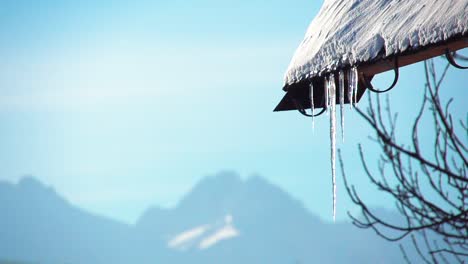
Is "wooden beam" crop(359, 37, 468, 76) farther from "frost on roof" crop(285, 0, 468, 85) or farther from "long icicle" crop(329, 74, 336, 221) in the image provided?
"long icicle" crop(329, 74, 336, 221)

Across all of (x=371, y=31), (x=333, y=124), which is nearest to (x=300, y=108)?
(x=333, y=124)

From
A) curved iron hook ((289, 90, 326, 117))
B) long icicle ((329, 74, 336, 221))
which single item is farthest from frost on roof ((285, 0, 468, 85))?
curved iron hook ((289, 90, 326, 117))

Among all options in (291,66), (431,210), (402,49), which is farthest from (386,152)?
(402,49)

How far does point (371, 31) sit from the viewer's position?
3252 millimetres

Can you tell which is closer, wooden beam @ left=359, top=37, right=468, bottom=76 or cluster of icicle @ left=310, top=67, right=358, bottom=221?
wooden beam @ left=359, top=37, right=468, bottom=76

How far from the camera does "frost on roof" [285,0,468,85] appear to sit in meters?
2.91

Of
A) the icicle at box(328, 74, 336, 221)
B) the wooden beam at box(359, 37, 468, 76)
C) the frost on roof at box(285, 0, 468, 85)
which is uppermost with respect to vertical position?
the frost on roof at box(285, 0, 468, 85)

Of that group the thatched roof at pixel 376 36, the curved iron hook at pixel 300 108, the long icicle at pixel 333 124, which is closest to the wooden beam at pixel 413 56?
the thatched roof at pixel 376 36

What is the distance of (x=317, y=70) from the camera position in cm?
342

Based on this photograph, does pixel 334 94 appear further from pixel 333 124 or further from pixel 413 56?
pixel 413 56

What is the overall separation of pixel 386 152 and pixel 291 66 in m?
2.02

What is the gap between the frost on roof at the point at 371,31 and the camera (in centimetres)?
291

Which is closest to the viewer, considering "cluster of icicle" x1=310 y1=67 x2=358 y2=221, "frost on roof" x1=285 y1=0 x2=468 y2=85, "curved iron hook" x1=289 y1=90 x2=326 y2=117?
"frost on roof" x1=285 y1=0 x2=468 y2=85

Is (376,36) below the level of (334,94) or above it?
above
